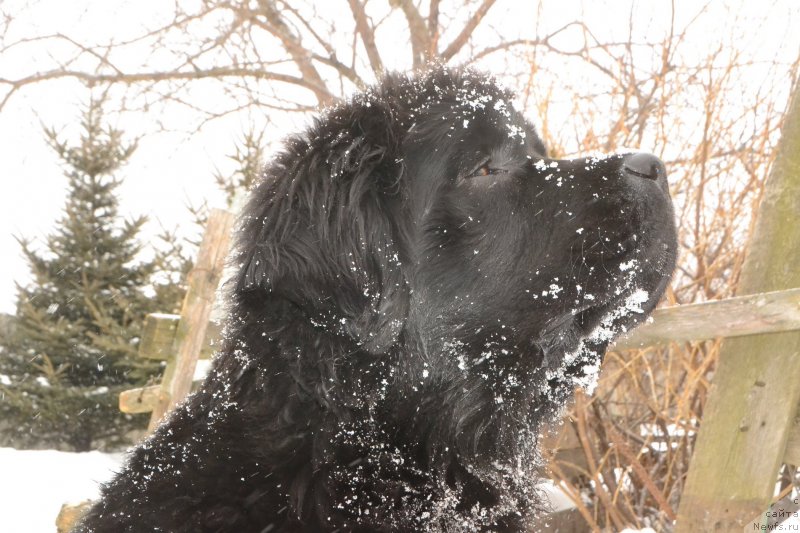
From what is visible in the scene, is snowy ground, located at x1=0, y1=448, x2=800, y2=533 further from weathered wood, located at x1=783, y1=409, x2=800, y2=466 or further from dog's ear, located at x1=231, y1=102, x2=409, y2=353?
weathered wood, located at x1=783, y1=409, x2=800, y2=466

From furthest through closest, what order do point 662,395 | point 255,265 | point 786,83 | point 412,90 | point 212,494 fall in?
point 662,395, point 786,83, point 412,90, point 255,265, point 212,494

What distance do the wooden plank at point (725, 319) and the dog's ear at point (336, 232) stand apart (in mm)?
1112

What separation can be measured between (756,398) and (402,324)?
1.68 metres

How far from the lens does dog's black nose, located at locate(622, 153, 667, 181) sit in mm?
1966

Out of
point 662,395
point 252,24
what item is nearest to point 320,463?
point 662,395

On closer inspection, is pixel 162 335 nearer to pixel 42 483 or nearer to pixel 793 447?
pixel 793 447

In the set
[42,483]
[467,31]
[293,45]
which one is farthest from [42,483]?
Result: [467,31]

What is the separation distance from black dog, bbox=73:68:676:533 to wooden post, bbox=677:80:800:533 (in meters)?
0.96

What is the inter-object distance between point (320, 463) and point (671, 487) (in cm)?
301

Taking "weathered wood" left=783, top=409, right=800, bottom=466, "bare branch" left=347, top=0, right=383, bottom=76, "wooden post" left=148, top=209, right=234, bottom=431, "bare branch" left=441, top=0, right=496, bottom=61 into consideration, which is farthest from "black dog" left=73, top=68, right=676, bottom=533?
"bare branch" left=347, top=0, right=383, bottom=76

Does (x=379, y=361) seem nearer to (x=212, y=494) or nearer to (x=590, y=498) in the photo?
(x=212, y=494)

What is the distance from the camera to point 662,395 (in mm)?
4363

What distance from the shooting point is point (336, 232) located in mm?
1913

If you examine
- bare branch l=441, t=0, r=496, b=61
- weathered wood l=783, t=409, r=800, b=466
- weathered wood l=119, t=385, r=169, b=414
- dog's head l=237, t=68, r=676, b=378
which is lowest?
weathered wood l=783, t=409, r=800, b=466
